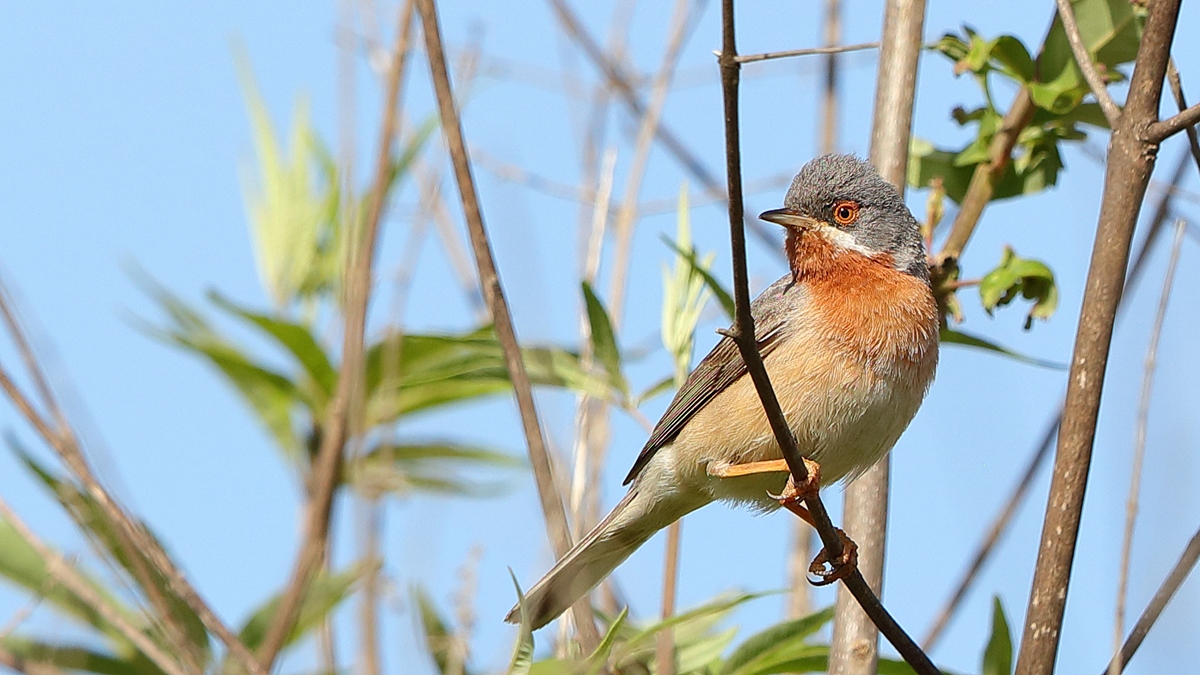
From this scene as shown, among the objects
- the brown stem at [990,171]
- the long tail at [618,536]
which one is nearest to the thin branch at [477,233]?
the long tail at [618,536]

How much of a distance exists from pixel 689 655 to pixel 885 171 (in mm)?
1621

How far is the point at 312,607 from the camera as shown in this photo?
3484mm

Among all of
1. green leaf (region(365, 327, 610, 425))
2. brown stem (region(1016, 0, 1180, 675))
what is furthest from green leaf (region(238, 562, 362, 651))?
brown stem (region(1016, 0, 1180, 675))

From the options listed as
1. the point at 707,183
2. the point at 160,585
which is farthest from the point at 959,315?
the point at 160,585

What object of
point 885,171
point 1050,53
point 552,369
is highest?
point 1050,53

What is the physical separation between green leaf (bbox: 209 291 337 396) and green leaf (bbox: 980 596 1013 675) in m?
2.17

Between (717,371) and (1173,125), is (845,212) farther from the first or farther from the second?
(1173,125)

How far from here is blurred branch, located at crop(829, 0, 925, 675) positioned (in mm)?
3719

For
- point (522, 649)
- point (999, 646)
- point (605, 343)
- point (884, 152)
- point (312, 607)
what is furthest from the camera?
point (884, 152)

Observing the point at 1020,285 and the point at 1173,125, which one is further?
the point at 1020,285

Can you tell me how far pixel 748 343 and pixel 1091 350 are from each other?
94 cm

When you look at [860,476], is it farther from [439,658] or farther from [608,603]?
[439,658]

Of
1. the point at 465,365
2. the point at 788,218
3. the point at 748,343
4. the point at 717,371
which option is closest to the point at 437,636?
the point at 465,365

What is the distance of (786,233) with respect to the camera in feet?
15.3
